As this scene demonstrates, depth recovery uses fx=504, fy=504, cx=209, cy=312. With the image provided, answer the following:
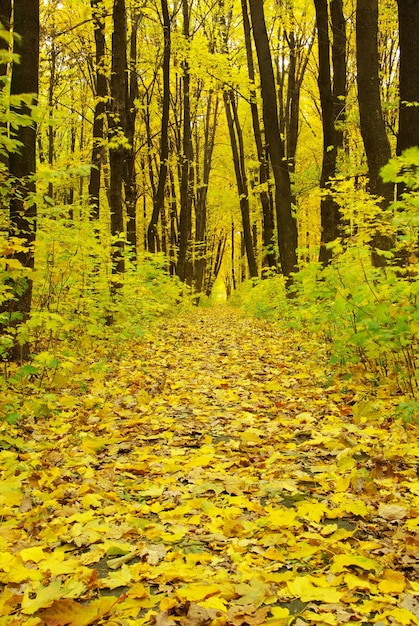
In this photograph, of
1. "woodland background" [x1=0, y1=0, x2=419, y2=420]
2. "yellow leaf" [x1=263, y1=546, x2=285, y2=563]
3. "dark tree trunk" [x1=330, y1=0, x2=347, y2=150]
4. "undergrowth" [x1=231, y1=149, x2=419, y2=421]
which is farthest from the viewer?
"dark tree trunk" [x1=330, y1=0, x2=347, y2=150]

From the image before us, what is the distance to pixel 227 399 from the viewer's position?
5809 mm

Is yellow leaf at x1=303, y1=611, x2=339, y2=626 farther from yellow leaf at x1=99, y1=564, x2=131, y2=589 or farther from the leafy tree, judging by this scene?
the leafy tree

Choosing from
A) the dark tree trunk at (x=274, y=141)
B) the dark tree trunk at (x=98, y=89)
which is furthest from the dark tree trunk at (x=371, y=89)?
the dark tree trunk at (x=98, y=89)

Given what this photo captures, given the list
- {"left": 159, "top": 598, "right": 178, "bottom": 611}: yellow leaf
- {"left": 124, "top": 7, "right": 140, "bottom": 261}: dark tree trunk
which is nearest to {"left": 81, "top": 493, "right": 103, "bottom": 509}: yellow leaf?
{"left": 159, "top": 598, "right": 178, "bottom": 611}: yellow leaf

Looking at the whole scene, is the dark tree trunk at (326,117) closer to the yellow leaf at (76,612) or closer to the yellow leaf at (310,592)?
the yellow leaf at (310,592)

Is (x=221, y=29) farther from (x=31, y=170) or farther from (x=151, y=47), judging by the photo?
(x=31, y=170)

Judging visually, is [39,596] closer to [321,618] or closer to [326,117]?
[321,618]

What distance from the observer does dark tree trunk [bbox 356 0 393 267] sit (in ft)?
24.6

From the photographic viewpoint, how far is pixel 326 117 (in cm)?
1117

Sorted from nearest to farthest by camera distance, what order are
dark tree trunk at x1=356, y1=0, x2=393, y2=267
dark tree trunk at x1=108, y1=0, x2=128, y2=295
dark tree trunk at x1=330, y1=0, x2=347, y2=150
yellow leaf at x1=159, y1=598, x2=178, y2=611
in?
yellow leaf at x1=159, y1=598, x2=178, y2=611 < dark tree trunk at x1=356, y1=0, x2=393, y2=267 < dark tree trunk at x1=108, y1=0, x2=128, y2=295 < dark tree trunk at x1=330, y1=0, x2=347, y2=150

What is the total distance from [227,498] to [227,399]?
2604mm

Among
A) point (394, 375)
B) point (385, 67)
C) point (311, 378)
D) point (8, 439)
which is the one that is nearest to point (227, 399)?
point (311, 378)

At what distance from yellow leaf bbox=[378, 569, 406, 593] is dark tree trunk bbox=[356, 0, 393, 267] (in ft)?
19.3

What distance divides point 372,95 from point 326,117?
383cm
